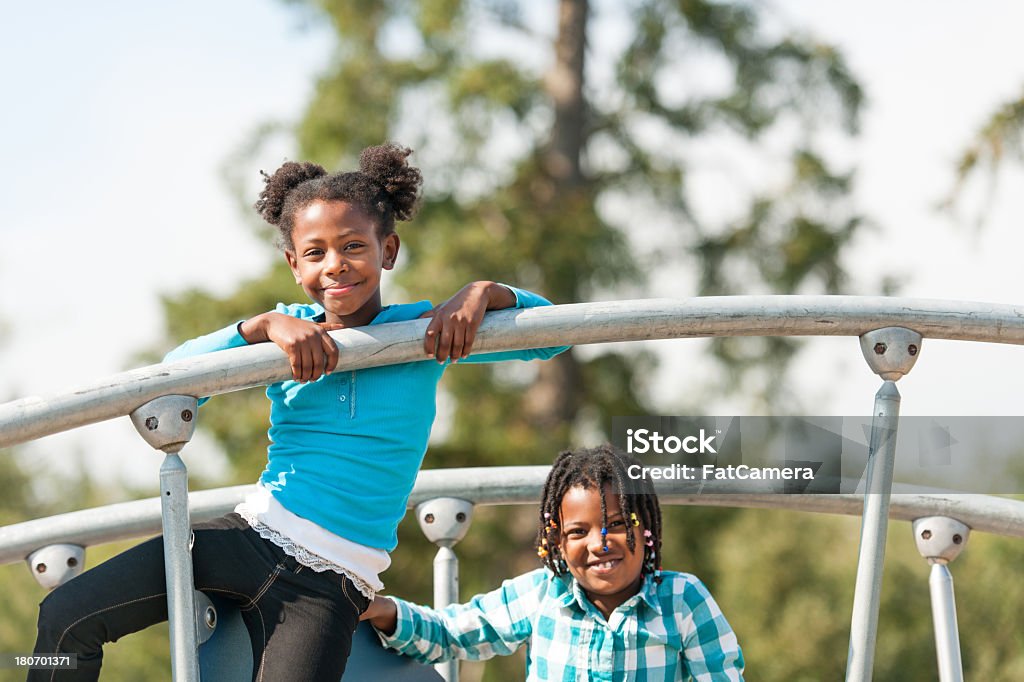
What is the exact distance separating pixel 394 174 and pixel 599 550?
76cm

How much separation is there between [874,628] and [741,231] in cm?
911

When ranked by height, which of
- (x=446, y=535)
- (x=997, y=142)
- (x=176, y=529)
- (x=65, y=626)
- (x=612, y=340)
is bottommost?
(x=65, y=626)

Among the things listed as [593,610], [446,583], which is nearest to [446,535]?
[446,583]

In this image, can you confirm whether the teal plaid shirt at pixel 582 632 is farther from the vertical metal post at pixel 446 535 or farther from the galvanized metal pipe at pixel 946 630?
the galvanized metal pipe at pixel 946 630

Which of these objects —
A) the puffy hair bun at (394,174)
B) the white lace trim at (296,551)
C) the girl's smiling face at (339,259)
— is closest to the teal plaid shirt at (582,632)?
the white lace trim at (296,551)

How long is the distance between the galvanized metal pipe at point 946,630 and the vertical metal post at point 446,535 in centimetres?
83

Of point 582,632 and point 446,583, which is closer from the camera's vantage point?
point 582,632

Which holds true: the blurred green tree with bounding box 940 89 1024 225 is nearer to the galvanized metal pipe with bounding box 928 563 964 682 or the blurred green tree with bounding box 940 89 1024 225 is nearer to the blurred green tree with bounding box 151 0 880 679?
the blurred green tree with bounding box 151 0 880 679

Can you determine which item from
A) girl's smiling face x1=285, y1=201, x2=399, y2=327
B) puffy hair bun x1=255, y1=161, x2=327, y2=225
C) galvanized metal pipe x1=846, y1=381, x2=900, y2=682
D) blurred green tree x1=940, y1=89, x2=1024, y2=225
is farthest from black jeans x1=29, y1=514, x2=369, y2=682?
blurred green tree x1=940, y1=89, x2=1024, y2=225

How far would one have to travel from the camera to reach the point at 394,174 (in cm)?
251

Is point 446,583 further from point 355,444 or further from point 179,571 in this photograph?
Answer: point 179,571

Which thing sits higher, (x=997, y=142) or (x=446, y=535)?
(x=997, y=142)

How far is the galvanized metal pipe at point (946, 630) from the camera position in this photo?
237 cm

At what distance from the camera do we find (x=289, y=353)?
201 centimetres
